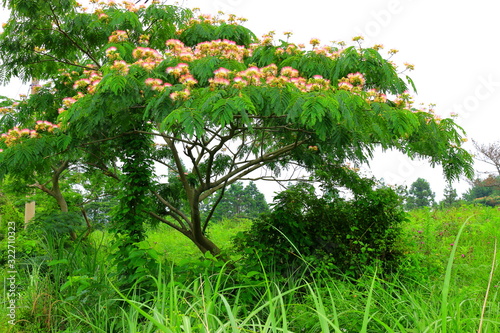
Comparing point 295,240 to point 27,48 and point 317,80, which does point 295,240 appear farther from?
point 27,48

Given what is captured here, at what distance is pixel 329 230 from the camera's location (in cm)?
573

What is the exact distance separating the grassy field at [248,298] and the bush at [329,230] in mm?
304

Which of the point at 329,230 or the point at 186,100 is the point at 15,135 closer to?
the point at 186,100

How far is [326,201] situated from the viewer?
593 centimetres

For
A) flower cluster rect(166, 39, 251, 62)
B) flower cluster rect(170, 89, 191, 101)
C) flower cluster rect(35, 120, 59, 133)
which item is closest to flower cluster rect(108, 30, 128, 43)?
flower cluster rect(166, 39, 251, 62)

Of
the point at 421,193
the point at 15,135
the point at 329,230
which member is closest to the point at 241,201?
the point at 421,193

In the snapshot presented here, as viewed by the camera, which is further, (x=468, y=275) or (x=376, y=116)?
(x=468, y=275)

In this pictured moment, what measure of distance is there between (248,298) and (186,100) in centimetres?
210

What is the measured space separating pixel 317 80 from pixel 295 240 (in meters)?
2.34

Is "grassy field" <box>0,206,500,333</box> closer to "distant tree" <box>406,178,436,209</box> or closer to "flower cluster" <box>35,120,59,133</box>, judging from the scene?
"flower cluster" <box>35,120,59,133</box>

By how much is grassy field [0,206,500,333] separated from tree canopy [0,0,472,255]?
1.22 m

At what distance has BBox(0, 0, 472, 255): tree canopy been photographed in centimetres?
382

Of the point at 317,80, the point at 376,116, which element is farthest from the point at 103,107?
the point at 376,116

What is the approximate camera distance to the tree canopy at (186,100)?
3816mm
